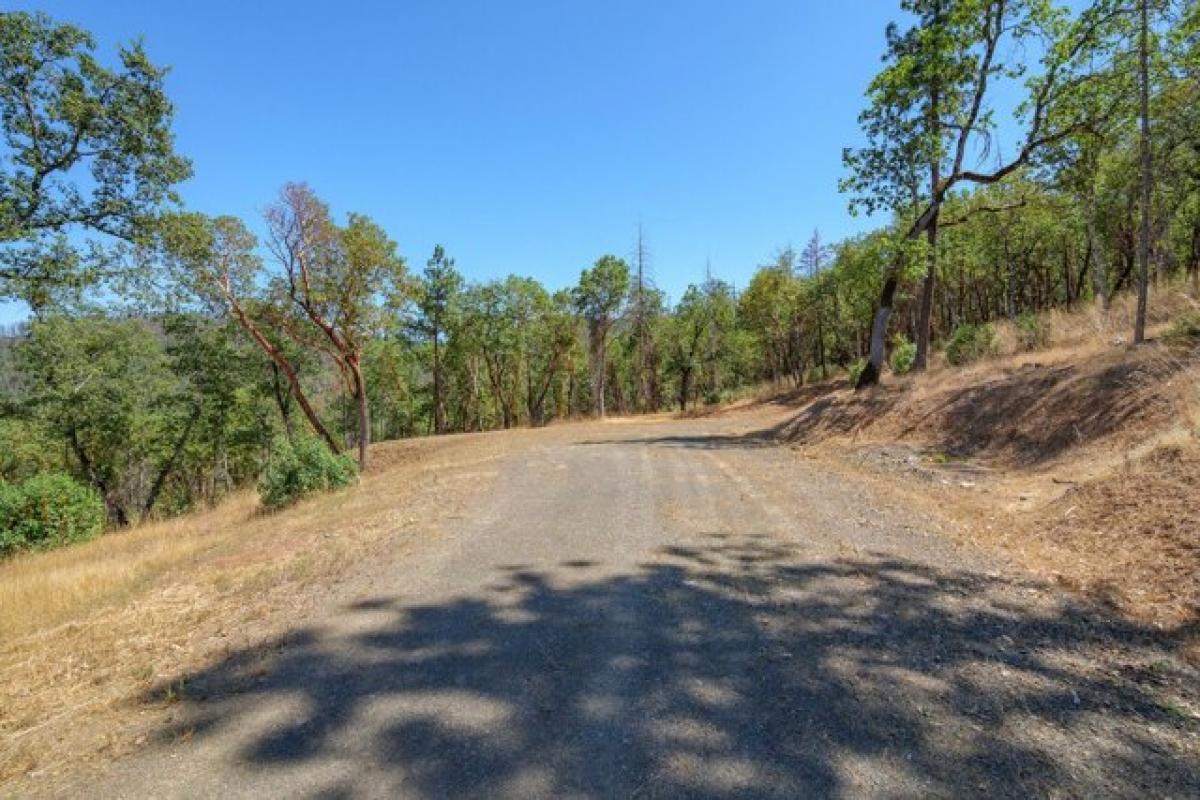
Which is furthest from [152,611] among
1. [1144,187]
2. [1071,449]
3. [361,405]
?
[361,405]

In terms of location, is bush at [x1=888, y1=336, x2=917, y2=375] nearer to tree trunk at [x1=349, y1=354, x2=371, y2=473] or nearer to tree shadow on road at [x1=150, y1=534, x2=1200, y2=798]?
tree shadow on road at [x1=150, y1=534, x2=1200, y2=798]

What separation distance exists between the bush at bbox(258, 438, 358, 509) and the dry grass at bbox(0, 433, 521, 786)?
1263 millimetres

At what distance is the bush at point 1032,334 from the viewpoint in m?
12.8

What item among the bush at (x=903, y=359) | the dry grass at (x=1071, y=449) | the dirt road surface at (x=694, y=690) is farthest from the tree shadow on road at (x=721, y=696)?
the bush at (x=903, y=359)

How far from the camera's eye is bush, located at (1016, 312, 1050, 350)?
12781 mm

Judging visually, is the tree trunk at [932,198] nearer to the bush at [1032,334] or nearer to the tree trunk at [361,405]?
the bush at [1032,334]

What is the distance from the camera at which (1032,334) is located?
515 inches

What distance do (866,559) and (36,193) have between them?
1241cm

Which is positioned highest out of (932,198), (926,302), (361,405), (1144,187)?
(932,198)

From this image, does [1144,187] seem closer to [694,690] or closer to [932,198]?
[932,198]

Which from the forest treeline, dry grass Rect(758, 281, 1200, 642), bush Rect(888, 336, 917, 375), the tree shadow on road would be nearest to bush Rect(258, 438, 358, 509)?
the forest treeline

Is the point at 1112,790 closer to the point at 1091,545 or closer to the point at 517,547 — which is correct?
the point at 1091,545

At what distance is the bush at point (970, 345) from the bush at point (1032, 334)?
0.59 m

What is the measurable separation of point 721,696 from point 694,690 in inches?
5.8
